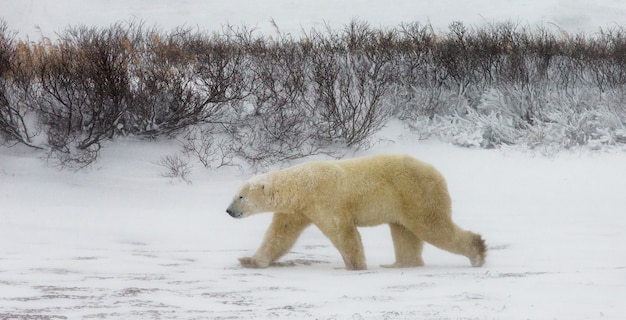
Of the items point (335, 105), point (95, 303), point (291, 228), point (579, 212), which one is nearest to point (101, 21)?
point (335, 105)

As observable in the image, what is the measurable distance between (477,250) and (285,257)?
6.15 feet

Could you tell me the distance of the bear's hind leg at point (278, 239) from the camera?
663 centimetres

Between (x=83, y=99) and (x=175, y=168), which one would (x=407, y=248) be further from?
(x=83, y=99)

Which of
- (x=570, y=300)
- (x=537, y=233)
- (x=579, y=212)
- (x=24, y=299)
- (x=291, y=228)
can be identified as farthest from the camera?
(x=579, y=212)

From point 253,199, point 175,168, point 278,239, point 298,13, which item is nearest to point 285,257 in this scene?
point 278,239

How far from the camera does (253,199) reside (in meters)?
6.58

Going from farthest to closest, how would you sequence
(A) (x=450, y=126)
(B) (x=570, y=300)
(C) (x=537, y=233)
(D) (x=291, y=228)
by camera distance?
(A) (x=450, y=126), (C) (x=537, y=233), (D) (x=291, y=228), (B) (x=570, y=300)

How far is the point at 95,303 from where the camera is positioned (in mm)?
4848

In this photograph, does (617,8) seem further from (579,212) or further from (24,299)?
(24,299)

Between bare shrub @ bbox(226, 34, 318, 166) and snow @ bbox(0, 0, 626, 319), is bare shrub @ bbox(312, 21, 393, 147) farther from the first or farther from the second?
snow @ bbox(0, 0, 626, 319)

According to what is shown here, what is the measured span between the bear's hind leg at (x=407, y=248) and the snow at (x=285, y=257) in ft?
0.72

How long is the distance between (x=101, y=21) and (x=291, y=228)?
59.5ft

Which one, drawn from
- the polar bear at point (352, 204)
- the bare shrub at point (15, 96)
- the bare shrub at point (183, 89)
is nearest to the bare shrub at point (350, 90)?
the bare shrub at point (183, 89)

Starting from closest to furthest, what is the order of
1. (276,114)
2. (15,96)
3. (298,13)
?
1. (15,96)
2. (276,114)
3. (298,13)
